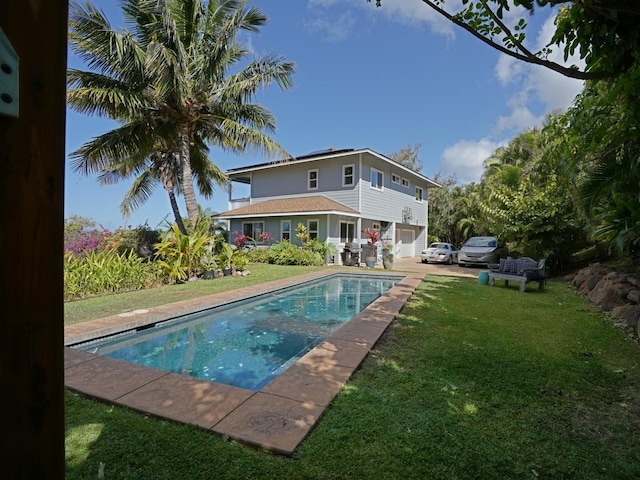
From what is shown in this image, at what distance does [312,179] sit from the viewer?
857 inches

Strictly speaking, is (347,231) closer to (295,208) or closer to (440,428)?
(295,208)

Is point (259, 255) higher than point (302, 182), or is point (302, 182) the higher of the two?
point (302, 182)

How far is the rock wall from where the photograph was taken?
20.2 feet

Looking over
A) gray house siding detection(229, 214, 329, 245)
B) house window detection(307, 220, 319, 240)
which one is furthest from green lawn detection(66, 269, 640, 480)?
house window detection(307, 220, 319, 240)

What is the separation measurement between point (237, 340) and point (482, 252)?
16.3m

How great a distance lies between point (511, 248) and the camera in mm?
15312

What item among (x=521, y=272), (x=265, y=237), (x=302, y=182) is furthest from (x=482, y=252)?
(x=265, y=237)

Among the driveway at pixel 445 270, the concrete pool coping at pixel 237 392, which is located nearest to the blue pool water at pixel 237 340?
the concrete pool coping at pixel 237 392

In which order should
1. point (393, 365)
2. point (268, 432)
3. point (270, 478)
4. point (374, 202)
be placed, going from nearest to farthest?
point (270, 478)
point (268, 432)
point (393, 365)
point (374, 202)

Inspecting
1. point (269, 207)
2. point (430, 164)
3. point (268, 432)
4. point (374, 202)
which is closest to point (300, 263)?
point (269, 207)

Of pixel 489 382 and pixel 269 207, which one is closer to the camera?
pixel 489 382

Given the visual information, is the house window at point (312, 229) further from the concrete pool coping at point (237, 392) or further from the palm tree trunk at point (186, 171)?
the concrete pool coping at point (237, 392)

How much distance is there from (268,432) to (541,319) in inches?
255

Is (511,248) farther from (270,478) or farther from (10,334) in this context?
(10,334)
